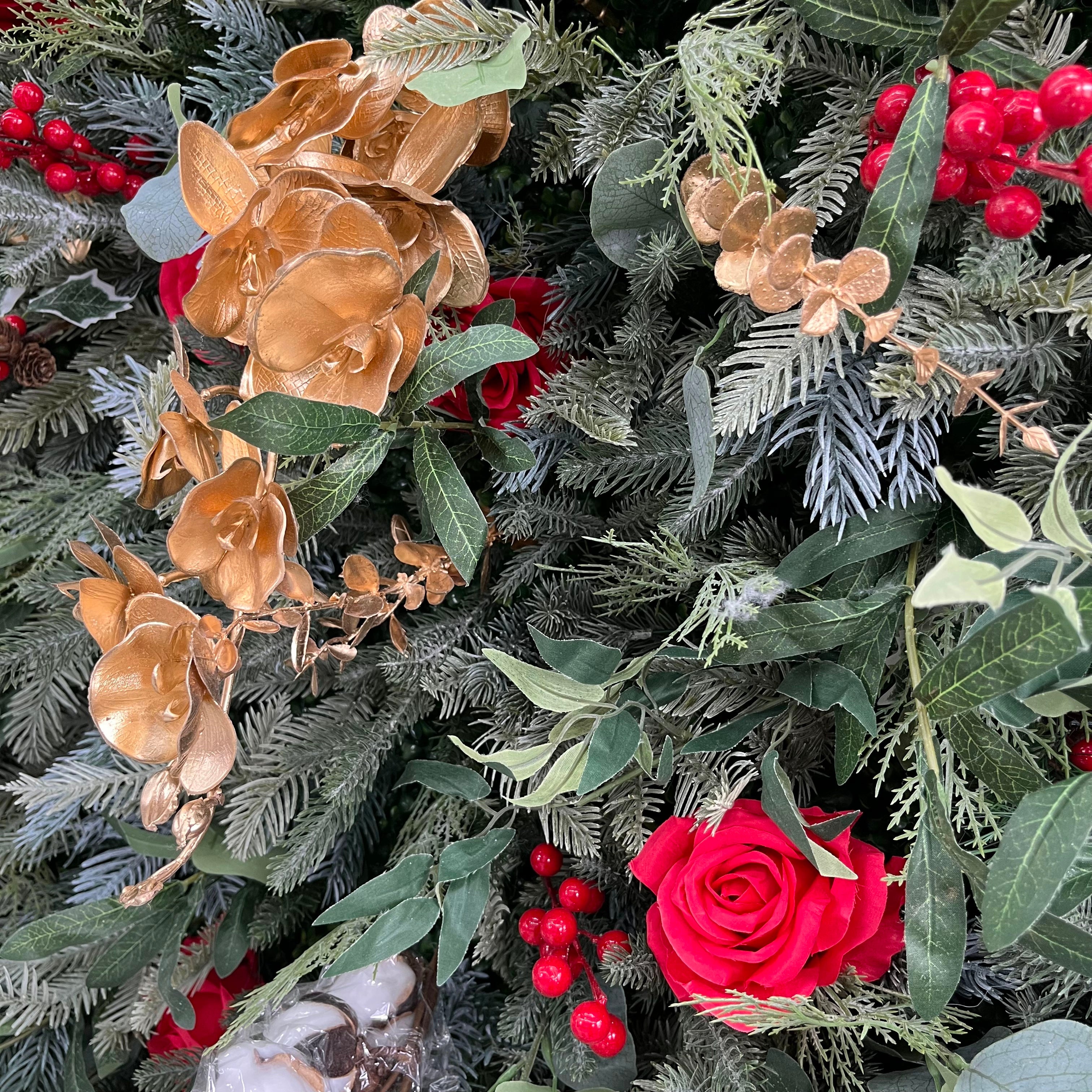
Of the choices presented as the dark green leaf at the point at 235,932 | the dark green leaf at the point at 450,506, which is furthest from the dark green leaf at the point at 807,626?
the dark green leaf at the point at 235,932

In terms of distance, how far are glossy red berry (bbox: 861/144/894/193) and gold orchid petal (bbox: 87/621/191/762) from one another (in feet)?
0.92

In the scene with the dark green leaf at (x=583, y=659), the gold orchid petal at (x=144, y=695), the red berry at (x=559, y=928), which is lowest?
the red berry at (x=559, y=928)

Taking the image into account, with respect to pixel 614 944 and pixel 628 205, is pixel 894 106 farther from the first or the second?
pixel 614 944

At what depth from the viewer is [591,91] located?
14.5 inches

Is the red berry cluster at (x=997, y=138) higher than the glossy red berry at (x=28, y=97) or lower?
higher

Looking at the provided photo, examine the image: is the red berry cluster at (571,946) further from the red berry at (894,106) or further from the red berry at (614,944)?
the red berry at (894,106)

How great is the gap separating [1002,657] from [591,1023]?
0.26m

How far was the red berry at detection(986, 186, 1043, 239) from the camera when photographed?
0.25 meters

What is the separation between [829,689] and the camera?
1.07ft

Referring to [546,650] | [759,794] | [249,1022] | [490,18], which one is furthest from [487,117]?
[249,1022]

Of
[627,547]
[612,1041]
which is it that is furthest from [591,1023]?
[627,547]

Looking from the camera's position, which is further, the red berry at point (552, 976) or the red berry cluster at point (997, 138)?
the red berry at point (552, 976)

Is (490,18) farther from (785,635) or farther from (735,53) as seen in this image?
(785,635)

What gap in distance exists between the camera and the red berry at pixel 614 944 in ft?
1.37
